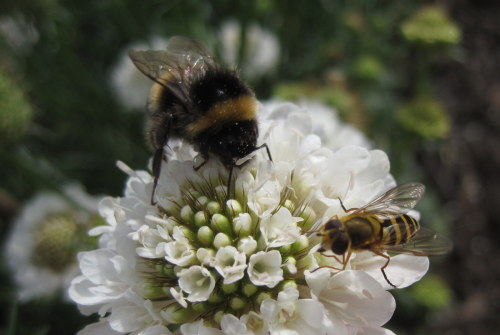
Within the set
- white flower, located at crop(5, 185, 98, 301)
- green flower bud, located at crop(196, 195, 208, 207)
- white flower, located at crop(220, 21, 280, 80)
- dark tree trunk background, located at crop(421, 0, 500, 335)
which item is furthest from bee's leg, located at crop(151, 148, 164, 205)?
dark tree trunk background, located at crop(421, 0, 500, 335)

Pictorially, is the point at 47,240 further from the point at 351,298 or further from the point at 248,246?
the point at 351,298

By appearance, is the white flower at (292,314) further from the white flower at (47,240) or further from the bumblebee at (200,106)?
the white flower at (47,240)

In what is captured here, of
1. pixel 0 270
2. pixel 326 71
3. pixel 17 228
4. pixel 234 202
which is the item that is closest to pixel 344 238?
pixel 234 202

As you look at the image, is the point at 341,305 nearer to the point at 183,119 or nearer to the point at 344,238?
the point at 344,238

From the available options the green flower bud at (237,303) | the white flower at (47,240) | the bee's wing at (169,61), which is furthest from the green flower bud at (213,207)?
the white flower at (47,240)

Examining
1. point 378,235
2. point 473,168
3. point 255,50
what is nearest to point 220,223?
point 378,235

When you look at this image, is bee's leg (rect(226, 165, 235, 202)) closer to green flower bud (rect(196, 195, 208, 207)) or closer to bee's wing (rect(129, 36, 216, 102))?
green flower bud (rect(196, 195, 208, 207))
